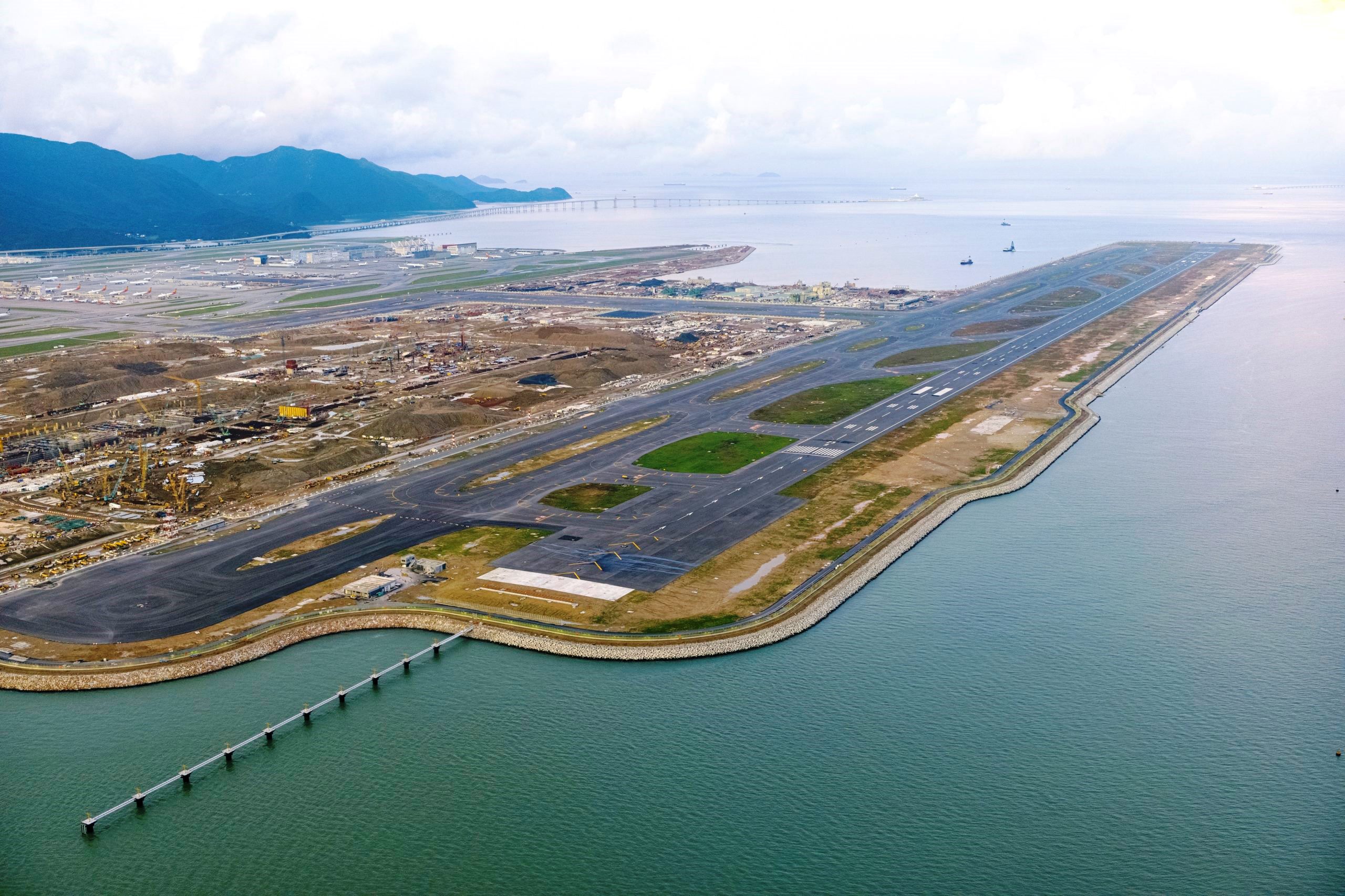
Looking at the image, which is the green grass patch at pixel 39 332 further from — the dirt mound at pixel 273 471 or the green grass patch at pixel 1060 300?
the green grass patch at pixel 1060 300

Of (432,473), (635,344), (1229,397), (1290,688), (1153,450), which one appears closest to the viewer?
(1290,688)

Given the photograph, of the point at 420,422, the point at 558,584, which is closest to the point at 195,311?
the point at 420,422

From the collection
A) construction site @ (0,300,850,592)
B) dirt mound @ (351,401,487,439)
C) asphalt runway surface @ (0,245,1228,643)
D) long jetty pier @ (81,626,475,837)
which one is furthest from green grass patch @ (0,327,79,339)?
long jetty pier @ (81,626,475,837)

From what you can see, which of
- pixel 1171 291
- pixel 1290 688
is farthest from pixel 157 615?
pixel 1171 291

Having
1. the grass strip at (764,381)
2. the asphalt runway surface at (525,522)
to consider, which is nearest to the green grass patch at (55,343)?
the asphalt runway surface at (525,522)

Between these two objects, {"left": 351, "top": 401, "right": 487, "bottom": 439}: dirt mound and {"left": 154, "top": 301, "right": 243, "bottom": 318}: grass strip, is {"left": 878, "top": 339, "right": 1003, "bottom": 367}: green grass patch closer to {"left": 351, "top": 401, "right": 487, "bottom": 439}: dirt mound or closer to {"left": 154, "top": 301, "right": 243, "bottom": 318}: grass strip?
{"left": 351, "top": 401, "right": 487, "bottom": 439}: dirt mound

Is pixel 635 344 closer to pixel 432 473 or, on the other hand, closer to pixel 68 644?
pixel 432 473
